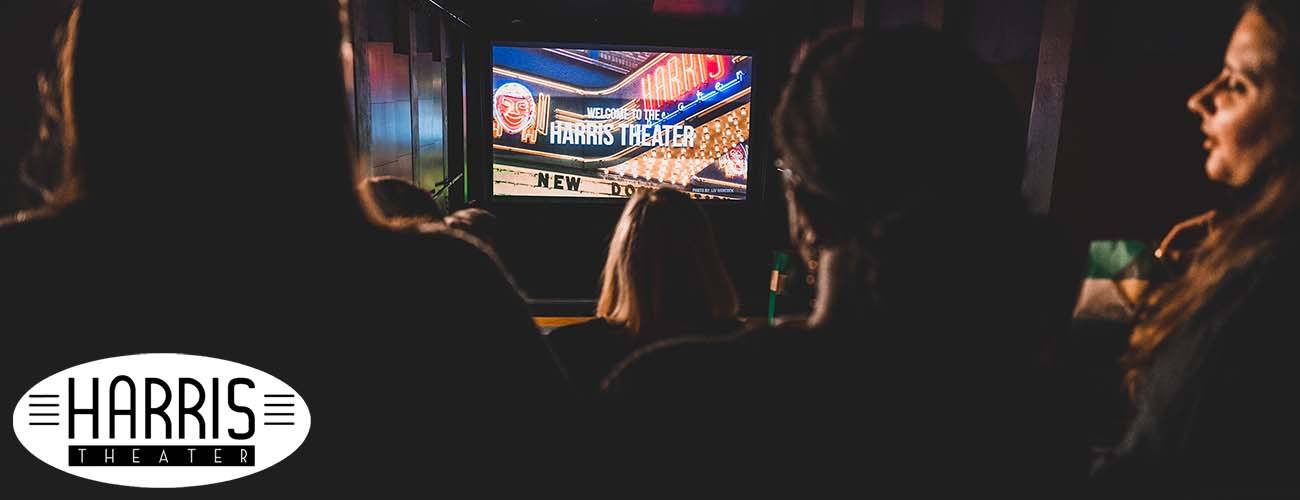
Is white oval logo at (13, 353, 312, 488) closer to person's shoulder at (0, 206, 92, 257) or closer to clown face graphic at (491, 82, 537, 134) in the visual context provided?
person's shoulder at (0, 206, 92, 257)

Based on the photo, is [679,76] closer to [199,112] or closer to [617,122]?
[617,122]

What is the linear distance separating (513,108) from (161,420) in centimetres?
474

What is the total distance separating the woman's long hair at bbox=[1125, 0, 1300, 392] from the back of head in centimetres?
107

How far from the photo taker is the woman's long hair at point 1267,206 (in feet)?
3.00

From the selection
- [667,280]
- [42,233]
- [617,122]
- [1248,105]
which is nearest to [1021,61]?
[667,280]

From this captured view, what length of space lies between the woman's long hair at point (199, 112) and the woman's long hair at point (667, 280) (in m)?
1.35

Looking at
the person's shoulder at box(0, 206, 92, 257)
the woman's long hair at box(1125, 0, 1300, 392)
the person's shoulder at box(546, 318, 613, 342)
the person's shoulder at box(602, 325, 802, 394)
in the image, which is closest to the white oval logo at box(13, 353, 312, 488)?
the person's shoulder at box(0, 206, 92, 257)

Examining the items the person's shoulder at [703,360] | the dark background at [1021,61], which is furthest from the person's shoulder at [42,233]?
the person's shoulder at [703,360]

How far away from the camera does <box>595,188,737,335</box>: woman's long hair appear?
1.97m

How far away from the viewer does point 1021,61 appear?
2670mm

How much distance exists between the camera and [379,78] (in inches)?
118

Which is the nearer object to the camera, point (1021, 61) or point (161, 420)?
point (161, 420)

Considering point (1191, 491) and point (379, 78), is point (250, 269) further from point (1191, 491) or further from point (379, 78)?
point (379, 78)

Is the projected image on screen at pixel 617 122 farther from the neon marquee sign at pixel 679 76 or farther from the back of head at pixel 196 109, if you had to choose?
the back of head at pixel 196 109
